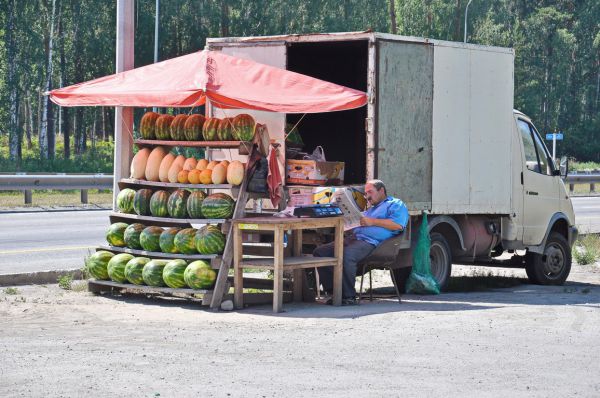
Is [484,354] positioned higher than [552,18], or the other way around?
[552,18]

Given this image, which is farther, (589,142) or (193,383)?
(589,142)

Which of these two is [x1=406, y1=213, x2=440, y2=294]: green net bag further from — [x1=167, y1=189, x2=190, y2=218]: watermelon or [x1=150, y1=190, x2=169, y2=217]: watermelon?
[x1=150, y1=190, x2=169, y2=217]: watermelon

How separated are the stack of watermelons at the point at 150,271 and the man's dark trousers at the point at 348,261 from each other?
52.1 inches

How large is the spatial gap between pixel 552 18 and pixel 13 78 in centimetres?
4240

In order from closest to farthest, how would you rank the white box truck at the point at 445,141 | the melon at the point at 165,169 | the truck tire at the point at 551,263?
the melon at the point at 165,169, the white box truck at the point at 445,141, the truck tire at the point at 551,263

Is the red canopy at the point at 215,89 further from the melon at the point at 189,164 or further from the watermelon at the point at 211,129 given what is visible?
the melon at the point at 189,164

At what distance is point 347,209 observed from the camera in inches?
504

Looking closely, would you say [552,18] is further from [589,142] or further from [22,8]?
[22,8]

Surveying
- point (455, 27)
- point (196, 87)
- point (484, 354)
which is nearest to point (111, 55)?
point (455, 27)

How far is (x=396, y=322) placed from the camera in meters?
10.6

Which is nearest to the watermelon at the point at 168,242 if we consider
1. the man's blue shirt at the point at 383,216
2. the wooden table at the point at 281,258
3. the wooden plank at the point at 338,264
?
the wooden table at the point at 281,258

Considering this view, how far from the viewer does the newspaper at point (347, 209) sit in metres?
12.7

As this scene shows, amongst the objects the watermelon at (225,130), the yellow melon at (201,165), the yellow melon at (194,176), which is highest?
the watermelon at (225,130)

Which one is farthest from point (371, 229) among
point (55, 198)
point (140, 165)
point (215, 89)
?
point (55, 198)
